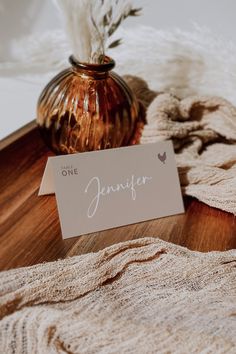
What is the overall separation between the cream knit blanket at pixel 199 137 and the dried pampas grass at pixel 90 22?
174mm

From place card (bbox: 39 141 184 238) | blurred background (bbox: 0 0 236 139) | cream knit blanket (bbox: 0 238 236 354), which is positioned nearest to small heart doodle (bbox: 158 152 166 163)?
place card (bbox: 39 141 184 238)

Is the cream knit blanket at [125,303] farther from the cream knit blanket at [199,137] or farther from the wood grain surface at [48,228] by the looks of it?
the cream knit blanket at [199,137]

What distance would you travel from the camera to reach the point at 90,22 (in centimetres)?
67

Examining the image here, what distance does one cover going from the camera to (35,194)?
70cm

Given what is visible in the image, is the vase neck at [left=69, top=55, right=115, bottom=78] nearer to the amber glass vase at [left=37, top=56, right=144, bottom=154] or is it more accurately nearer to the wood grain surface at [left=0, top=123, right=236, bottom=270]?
the amber glass vase at [left=37, top=56, right=144, bottom=154]

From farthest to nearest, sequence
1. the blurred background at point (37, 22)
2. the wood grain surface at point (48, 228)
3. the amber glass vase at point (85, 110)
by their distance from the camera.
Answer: the blurred background at point (37, 22) → the amber glass vase at point (85, 110) → the wood grain surface at point (48, 228)

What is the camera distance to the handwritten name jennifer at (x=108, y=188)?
64cm

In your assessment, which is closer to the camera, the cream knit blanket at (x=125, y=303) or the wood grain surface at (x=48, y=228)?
the cream knit blanket at (x=125, y=303)

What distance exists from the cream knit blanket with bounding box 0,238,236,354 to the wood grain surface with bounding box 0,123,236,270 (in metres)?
0.04

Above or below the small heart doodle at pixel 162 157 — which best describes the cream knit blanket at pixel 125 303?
below

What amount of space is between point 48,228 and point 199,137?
1.15 feet

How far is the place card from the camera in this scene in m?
0.62

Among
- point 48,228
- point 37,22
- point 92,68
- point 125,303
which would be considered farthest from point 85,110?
point 37,22

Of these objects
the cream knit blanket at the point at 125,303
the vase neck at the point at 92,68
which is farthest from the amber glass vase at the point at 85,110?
the cream knit blanket at the point at 125,303
